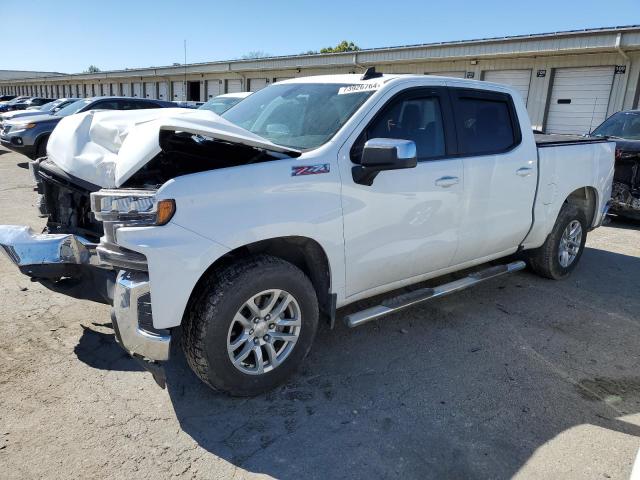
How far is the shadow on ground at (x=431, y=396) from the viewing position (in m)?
2.70

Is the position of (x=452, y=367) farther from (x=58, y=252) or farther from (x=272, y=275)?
(x=58, y=252)

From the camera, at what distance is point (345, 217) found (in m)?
3.28

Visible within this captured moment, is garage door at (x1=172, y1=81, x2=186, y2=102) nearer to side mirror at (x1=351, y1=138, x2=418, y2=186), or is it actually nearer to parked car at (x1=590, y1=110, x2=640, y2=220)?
parked car at (x1=590, y1=110, x2=640, y2=220)

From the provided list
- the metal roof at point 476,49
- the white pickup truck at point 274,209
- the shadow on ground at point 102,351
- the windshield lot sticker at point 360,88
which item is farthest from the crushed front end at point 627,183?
the metal roof at point 476,49

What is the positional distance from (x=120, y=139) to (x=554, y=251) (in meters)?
4.36

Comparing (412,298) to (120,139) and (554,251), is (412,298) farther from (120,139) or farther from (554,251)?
(120,139)

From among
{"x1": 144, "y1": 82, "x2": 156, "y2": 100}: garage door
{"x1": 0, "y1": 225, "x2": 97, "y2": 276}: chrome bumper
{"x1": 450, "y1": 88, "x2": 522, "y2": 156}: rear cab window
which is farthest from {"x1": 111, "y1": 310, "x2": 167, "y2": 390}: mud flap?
{"x1": 144, "y1": 82, "x2": 156, "y2": 100}: garage door

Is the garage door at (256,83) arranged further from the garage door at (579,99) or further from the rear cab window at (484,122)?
the rear cab window at (484,122)

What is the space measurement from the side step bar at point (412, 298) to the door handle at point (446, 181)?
0.85 m

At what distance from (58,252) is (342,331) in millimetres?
2183

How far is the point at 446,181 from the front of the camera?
12.6 feet

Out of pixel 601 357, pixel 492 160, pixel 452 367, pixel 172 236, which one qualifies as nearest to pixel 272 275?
pixel 172 236

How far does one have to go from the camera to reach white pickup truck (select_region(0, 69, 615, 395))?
2732 millimetres

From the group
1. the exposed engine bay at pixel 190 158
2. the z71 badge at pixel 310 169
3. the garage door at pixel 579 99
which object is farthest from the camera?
the garage door at pixel 579 99
